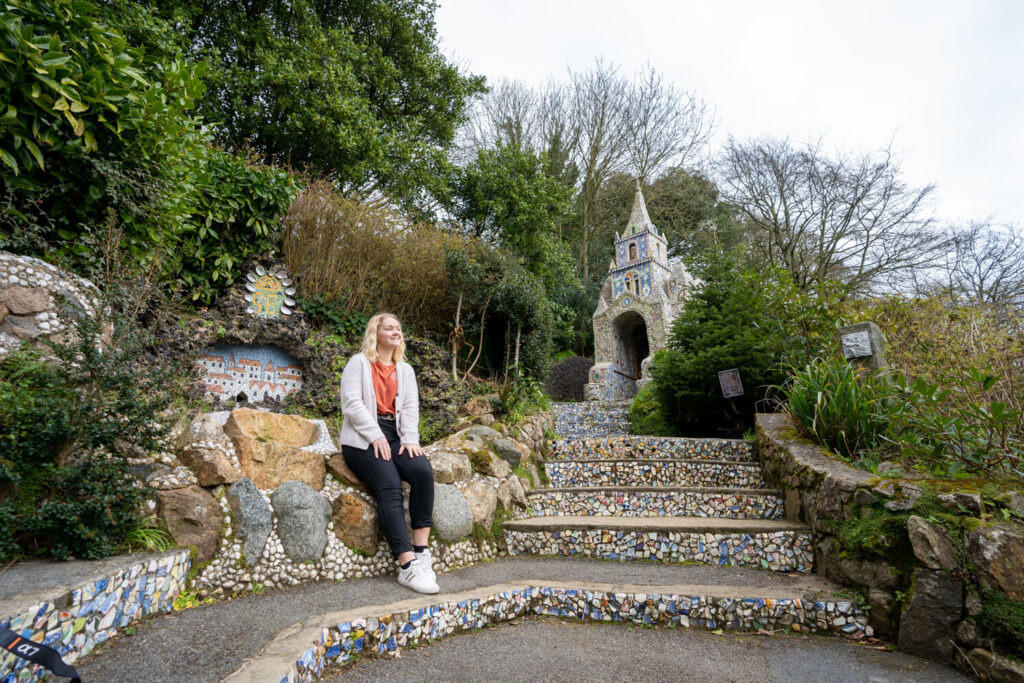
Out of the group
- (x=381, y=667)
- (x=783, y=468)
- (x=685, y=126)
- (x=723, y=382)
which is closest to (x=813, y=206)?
(x=685, y=126)

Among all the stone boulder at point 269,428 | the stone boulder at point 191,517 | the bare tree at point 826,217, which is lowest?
the stone boulder at point 191,517

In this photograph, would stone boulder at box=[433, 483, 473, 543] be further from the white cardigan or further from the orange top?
the orange top

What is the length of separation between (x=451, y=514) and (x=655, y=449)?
2.56 meters

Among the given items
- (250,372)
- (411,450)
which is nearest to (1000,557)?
(411,450)

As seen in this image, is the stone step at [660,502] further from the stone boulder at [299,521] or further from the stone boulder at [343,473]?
the stone boulder at [299,521]

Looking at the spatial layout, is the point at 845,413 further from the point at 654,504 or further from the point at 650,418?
the point at 650,418

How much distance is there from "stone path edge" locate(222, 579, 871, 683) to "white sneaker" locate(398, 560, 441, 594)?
9 cm

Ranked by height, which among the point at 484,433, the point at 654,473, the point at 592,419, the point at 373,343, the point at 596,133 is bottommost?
the point at 654,473

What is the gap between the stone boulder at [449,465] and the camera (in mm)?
3389

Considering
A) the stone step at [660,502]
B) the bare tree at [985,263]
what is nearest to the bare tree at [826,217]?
the bare tree at [985,263]

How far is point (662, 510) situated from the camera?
12.2ft

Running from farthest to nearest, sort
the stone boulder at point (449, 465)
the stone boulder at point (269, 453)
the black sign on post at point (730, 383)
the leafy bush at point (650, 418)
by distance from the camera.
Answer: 1. the leafy bush at point (650, 418)
2. the black sign on post at point (730, 383)
3. the stone boulder at point (449, 465)
4. the stone boulder at point (269, 453)

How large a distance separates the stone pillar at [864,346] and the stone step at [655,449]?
119cm

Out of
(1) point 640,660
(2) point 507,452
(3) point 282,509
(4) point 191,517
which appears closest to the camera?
(1) point 640,660
